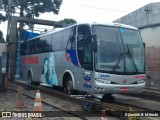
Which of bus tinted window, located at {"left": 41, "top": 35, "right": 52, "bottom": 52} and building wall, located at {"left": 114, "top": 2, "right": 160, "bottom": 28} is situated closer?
bus tinted window, located at {"left": 41, "top": 35, "right": 52, "bottom": 52}

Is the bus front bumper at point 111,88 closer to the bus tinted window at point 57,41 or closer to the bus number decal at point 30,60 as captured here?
the bus tinted window at point 57,41

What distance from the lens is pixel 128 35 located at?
40.2 feet

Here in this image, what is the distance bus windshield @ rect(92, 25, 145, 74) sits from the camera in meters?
11.4

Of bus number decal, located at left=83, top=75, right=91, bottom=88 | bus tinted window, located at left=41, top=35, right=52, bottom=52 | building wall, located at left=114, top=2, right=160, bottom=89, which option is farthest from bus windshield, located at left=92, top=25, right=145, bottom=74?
building wall, located at left=114, top=2, right=160, bottom=89

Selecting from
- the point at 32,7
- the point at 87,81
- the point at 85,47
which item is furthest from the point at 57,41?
the point at 32,7

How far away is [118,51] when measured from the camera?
11633 millimetres

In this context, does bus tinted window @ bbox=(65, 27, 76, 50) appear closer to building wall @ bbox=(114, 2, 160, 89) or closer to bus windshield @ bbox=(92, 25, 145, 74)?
bus windshield @ bbox=(92, 25, 145, 74)

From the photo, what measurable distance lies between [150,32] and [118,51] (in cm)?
1212

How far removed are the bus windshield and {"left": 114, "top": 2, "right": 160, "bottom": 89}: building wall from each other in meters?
8.02

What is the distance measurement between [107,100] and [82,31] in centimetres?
310

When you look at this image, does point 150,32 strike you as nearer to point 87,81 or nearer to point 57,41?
point 57,41

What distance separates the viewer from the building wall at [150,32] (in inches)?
787

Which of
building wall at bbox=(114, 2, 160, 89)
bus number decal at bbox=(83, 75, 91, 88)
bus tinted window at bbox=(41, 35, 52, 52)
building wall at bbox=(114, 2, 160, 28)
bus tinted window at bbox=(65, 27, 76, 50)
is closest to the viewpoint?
bus number decal at bbox=(83, 75, 91, 88)

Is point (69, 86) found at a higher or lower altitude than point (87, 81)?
lower
